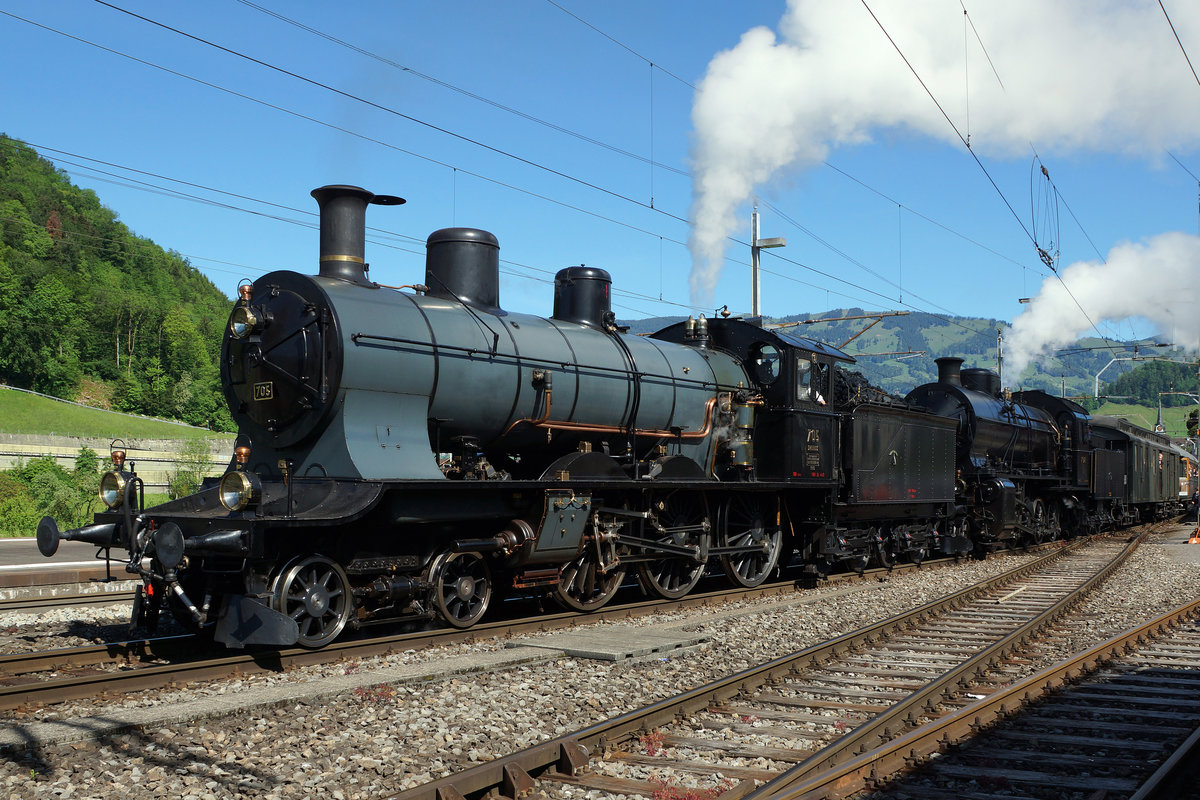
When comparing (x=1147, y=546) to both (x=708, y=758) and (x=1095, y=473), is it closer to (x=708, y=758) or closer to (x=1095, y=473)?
(x=1095, y=473)

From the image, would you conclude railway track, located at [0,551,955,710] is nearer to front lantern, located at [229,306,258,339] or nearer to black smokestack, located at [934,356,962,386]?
front lantern, located at [229,306,258,339]

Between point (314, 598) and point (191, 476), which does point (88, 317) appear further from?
point (314, 598)

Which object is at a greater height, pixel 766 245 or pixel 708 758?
pixel 766 245

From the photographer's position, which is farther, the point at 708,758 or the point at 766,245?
the point at 766,245

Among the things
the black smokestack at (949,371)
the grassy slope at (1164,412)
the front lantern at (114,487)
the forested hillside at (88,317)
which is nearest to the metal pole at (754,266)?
the black smokestack at (949,371)

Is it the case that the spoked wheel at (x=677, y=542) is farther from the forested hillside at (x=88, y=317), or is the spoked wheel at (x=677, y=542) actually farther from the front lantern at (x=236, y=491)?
the forested hillside at (x=88, y=317)

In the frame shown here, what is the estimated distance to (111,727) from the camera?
557cm

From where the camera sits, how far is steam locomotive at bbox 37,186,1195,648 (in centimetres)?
801

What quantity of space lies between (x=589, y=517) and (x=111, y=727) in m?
5.56

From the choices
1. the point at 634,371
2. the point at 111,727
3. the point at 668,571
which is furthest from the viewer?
the point at 668,571

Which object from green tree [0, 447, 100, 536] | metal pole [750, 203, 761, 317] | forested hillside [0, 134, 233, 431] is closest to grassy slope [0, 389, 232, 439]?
forested hillside [0, 134, 233, 431]

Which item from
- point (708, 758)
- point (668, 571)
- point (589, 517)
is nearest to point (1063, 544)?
point (668, 571)

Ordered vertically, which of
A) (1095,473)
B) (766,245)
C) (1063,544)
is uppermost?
(766,245)

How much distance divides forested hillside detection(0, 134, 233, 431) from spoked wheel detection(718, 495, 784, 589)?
80415mm
